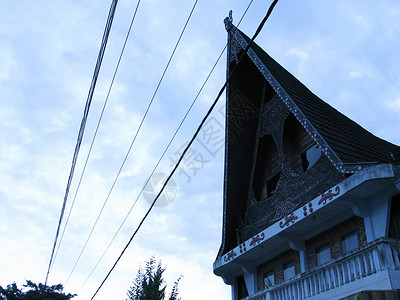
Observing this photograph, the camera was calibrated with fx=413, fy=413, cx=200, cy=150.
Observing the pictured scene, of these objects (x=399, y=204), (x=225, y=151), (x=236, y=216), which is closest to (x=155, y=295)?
(x=236, y=216)

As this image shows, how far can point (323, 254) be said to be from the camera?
42.7 feet

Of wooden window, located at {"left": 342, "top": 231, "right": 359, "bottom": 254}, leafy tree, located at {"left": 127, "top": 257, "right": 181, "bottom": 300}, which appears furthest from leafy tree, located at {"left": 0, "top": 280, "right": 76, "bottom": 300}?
wooden window, located at {"left": 342, "top": 231, "right": 359, "bottom": 254}

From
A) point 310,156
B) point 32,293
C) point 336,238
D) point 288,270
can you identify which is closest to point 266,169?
point 310,156

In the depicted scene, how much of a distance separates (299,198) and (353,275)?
4014 millimetres

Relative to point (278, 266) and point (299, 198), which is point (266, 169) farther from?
point (278, 266)

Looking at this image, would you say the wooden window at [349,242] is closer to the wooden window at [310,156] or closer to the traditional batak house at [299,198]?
the traditional batak house at [299,198]

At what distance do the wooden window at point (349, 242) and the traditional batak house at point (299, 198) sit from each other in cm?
3

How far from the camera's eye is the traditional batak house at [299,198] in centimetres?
1055

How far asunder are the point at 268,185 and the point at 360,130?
4336 mm

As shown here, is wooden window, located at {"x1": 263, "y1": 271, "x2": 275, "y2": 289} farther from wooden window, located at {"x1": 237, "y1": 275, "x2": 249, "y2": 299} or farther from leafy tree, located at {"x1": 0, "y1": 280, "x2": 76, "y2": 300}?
leafy tree, located at {"x1": 0, "y1": 280, "x2": 76, "y2": 300}

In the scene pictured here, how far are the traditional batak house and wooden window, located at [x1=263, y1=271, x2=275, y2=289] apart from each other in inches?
1.4

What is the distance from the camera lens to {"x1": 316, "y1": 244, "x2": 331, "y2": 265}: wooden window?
12.8 metres

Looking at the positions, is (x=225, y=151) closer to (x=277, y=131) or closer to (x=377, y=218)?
(x=277, y=131)

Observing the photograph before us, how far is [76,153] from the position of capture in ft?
40.3
